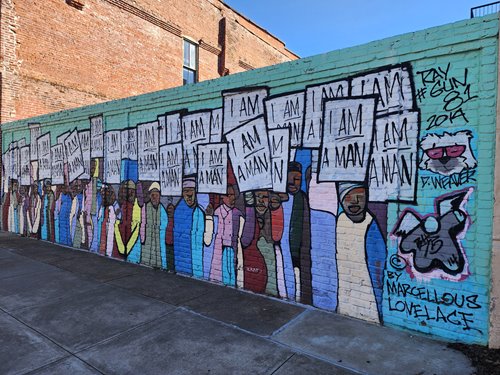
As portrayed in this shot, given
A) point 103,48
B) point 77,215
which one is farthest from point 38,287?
point 103,48

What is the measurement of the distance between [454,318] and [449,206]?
44.1 inches

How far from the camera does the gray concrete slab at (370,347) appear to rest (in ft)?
10.4

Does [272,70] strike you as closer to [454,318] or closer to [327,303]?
[327,303]

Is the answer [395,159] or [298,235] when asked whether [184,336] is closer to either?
[298,235]

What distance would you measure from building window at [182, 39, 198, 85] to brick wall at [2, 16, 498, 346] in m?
11.4

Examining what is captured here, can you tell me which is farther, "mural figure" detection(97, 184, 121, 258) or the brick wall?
"mural figure" detection(97, 184, 121, 258)

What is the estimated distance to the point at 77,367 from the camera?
325 cm

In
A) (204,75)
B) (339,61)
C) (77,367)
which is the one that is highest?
(204,75)

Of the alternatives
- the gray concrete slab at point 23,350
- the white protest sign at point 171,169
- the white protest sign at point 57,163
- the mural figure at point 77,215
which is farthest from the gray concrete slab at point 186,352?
the white protest sign at point 57,163

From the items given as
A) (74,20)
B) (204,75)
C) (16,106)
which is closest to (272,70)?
(16,106)

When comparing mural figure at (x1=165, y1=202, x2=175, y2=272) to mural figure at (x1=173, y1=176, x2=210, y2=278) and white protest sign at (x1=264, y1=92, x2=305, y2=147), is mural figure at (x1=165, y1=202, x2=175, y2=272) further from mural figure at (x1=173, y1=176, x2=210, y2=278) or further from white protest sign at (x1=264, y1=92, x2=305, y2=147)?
white protest sign at (x1=264, y1=92, x2=305, y2=147)

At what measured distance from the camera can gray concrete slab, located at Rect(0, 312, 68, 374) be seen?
10.8 ft

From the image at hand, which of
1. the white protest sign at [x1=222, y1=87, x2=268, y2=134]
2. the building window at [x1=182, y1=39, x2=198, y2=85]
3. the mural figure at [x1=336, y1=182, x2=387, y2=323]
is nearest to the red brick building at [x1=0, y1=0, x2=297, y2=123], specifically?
the building window at [x1=182, y1=39, x2=198, y2=85]

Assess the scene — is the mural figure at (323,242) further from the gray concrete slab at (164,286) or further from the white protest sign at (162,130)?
the white protest sign at (162,130)
